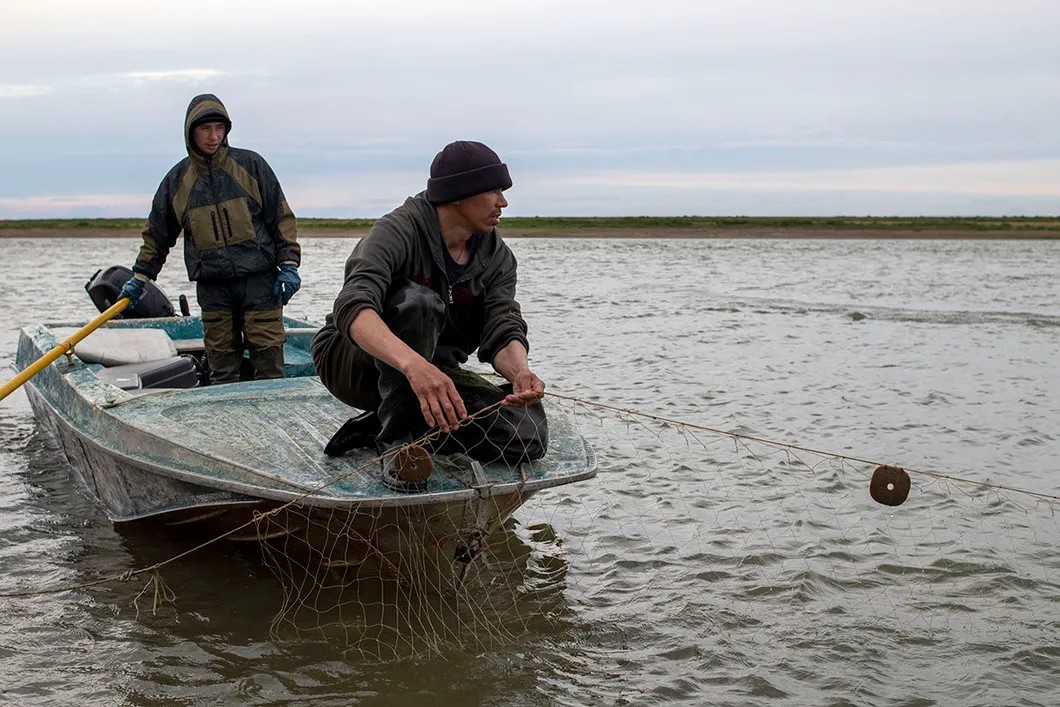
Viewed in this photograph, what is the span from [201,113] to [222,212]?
1.89 ft

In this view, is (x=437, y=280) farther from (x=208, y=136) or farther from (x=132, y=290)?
(x=132, y=290)

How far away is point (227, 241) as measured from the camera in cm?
629

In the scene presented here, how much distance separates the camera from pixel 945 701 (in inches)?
154

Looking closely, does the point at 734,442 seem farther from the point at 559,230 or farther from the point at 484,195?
the point at 559,230

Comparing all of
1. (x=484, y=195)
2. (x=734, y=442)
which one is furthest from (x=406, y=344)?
(x=734, y=442)

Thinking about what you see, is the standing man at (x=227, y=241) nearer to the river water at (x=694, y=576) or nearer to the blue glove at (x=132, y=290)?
the blue glove at (x=132, y=290)

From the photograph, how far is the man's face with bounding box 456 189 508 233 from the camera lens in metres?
4.07

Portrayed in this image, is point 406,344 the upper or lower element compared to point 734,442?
upper

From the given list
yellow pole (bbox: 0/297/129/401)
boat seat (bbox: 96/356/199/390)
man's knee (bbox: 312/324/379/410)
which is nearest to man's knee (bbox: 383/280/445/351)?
man's knee (bbox: 312/324/379/410)

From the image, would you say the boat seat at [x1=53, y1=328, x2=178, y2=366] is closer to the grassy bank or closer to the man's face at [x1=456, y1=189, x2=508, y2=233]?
the man's face at [x1=456, y1=189, x2=508, y2=233]

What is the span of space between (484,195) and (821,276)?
23926 mm

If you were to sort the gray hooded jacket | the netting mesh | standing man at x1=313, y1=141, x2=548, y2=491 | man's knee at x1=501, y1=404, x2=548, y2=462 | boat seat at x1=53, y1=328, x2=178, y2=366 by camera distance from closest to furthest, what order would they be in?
standing man at x1=313, y1=141, x2=548, y2=491, the gray hooded jacket, man's knee at x1=501, y1=404, x2=548, y2=462, the netting mesh, boat seat at x1=53, y1=328, x2=178, y2=366

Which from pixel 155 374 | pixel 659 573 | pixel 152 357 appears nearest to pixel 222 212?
pixel 155 374

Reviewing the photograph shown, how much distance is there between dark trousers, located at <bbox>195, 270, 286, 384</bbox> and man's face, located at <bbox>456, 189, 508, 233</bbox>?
2.74 metres
